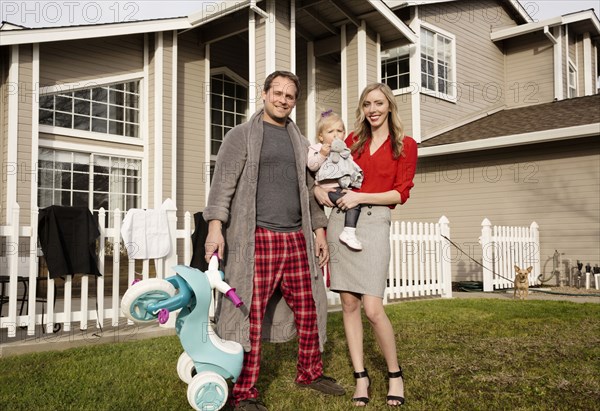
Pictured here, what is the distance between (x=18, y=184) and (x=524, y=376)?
7877 mm

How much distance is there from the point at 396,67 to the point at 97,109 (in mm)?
6857

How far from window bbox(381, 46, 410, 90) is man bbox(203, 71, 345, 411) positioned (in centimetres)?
989

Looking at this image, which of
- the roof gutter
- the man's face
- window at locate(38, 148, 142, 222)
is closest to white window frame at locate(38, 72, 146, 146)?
window at locate(38, 148, 142, 222)

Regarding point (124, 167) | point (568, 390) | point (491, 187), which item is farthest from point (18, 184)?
point (491, 187)

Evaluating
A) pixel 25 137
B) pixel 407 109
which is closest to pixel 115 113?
pixel 25 137

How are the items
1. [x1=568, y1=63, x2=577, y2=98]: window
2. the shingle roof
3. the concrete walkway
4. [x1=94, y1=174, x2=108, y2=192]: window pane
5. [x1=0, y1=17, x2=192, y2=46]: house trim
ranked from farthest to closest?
[x1=568, y1=63, x2=577, y2=98]: window
the shingle roof
[x1=94, y1=174, x2=108, y2=192]: window pane
[x1=0, y1=17, x2=192, y2=46]: house trim
the concrete walkway

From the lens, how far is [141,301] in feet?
9.41

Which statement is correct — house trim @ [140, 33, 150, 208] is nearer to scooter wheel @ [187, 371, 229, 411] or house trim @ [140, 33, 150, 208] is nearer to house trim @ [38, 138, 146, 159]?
house trim @ [38, 138, 146, 159]

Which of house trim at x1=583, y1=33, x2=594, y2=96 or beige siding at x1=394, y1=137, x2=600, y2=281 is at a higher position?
house trim at x1=583, y1=33, x2=594, y2=96

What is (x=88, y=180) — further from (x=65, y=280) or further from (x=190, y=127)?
(x=65, y=280)

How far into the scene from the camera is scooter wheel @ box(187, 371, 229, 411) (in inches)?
112

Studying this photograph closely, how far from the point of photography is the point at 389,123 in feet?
10.9

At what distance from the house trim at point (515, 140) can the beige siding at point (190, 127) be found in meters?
4.85

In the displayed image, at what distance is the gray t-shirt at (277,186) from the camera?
3.27m
